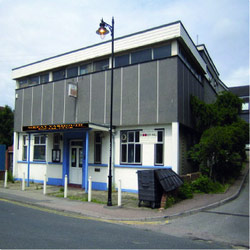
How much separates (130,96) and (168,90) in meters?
1.98

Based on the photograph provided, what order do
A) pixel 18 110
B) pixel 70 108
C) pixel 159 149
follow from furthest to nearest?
pixel 18 110
pixel 70 108
pixel 159 149

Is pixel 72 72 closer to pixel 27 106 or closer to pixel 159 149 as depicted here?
pixel 27 106

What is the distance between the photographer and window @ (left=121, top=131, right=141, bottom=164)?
13.6m

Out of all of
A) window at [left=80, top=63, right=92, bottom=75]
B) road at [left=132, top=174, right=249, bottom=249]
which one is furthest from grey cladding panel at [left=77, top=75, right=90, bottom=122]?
road at [left=132, top=174, right=249, bottom=249]

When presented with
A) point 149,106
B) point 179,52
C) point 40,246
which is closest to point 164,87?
point 149,106

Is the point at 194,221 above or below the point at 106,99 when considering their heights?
below

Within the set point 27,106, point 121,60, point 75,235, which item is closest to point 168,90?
point 121,60

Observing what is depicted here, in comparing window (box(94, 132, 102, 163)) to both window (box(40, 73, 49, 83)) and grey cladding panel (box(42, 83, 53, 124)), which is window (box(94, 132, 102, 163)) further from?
window (box(40, 73, 49, 83))

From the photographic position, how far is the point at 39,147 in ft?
58.0

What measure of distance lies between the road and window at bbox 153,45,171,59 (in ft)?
24.4

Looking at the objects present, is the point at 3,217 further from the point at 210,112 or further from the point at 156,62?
the point at 210,112

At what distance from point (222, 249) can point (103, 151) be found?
9224 mm

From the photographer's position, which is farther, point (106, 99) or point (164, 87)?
point (106, 99)

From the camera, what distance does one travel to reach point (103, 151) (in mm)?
14594
